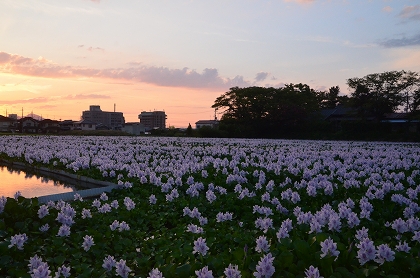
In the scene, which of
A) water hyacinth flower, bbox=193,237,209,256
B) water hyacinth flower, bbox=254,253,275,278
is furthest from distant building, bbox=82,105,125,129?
water hyacinth flower, bbox=254,253,275,278

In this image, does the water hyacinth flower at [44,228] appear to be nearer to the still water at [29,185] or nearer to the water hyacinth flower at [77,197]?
the water hyacinth flower at [77,197]

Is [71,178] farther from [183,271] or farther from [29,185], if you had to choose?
[183,271]

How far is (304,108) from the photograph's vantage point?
4338cm

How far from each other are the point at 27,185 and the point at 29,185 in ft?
0.16

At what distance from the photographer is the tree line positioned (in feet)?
126

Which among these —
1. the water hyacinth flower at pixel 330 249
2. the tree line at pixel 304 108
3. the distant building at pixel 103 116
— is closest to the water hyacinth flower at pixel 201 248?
the water hyacinth flower at pixel 330 249

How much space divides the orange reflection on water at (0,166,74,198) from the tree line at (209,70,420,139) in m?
32.4

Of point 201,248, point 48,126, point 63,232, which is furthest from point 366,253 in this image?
point 48,126

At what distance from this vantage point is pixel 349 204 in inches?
215

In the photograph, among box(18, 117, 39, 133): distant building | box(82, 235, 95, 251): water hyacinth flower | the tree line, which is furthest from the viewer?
box(18, 117, 39, 133): distant building

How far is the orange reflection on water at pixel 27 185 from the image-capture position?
9030mm

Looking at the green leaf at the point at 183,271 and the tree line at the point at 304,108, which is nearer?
the green leaf at the point at 183,271

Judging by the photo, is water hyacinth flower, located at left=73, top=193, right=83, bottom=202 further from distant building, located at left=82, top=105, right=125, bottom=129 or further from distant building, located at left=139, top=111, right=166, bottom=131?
distant building, located at left=139, top=111, right=166, bottom=131

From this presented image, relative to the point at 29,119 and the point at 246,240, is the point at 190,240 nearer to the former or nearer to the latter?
the point at 246,240
